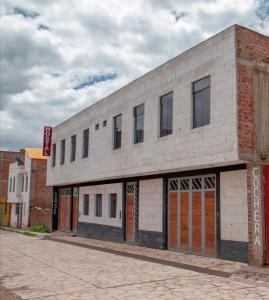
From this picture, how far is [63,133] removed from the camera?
28375 mm

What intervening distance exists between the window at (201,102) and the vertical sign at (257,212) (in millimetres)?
2420

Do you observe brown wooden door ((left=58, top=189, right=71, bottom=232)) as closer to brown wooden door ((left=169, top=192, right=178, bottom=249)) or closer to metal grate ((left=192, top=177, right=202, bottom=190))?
brown wooden door ((left=169, top=192, right=178, bottom=249))

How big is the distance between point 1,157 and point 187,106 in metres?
45.8

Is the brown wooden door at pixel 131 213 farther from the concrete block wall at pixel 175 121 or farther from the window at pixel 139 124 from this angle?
the window at pixel 139 124

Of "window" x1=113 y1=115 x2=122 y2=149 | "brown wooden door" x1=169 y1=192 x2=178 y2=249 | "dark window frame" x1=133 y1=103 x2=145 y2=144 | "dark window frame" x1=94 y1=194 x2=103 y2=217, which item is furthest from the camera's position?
"dark window frame" x1=94 y1=194 x2=103 y2=217

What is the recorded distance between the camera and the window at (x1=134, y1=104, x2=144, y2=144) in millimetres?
18219

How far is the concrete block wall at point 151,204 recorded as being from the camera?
1778 cm

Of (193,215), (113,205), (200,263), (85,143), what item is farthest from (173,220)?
(85,143)

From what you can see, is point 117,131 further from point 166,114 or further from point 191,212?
point 191,212

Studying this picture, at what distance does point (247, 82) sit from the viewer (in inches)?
503

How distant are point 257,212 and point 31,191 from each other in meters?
29.3

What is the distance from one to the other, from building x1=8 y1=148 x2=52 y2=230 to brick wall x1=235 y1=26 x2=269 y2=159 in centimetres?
2531

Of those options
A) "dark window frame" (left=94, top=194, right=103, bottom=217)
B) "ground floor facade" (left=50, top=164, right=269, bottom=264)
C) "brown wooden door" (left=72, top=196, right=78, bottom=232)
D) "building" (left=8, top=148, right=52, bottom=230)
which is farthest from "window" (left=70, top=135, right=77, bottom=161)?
"building" (left=8, top=148, right=52, bottom=230)

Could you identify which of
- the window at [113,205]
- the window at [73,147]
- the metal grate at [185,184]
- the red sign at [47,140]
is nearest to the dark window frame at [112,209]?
the window at [113,205]
